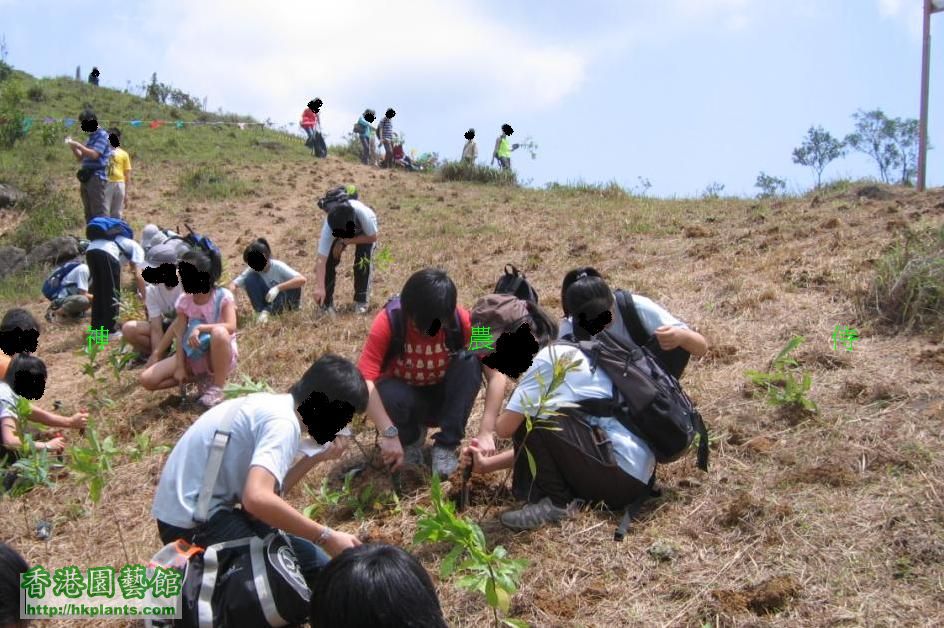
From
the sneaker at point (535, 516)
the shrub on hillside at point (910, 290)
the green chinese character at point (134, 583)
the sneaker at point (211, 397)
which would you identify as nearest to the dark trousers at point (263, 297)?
the sneaker at point (211, 397)

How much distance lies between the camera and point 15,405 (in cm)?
376

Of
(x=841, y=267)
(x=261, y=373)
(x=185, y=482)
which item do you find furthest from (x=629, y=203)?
(x=185, y=482)

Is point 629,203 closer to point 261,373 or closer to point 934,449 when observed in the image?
point 261,373

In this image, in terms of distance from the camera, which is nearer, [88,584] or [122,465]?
[88,584]

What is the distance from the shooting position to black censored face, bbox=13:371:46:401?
3887mm

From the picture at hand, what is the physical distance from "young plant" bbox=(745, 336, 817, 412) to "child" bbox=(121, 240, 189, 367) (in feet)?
10.5

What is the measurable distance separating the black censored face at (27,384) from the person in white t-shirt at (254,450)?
5.92ft

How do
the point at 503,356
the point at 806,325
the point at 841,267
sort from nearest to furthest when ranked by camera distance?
the point at 503,356, the point at 806,325, the point at 841,267

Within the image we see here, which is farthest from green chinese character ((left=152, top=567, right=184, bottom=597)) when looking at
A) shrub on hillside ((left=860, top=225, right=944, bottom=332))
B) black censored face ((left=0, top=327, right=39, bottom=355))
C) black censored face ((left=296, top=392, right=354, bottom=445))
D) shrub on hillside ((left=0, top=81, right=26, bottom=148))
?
shrub on hillside ((left=0, top=81, right=26, bottom=148))

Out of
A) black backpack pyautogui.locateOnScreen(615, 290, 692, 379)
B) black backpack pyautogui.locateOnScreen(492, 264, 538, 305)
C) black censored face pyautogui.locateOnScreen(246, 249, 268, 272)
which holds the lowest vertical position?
black backpack pyautogui.locateOnScreen(615, 290, 692, 379)

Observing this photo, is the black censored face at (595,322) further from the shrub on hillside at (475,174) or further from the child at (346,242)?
the shrub on hillside at (475,174)

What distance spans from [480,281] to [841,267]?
2.69 meters

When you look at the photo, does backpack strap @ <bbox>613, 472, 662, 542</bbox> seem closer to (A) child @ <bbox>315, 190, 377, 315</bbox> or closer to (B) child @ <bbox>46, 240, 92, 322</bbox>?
(A) child @ <bbox>315, 190, 377, 315</bbox>

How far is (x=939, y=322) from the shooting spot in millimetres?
4238
